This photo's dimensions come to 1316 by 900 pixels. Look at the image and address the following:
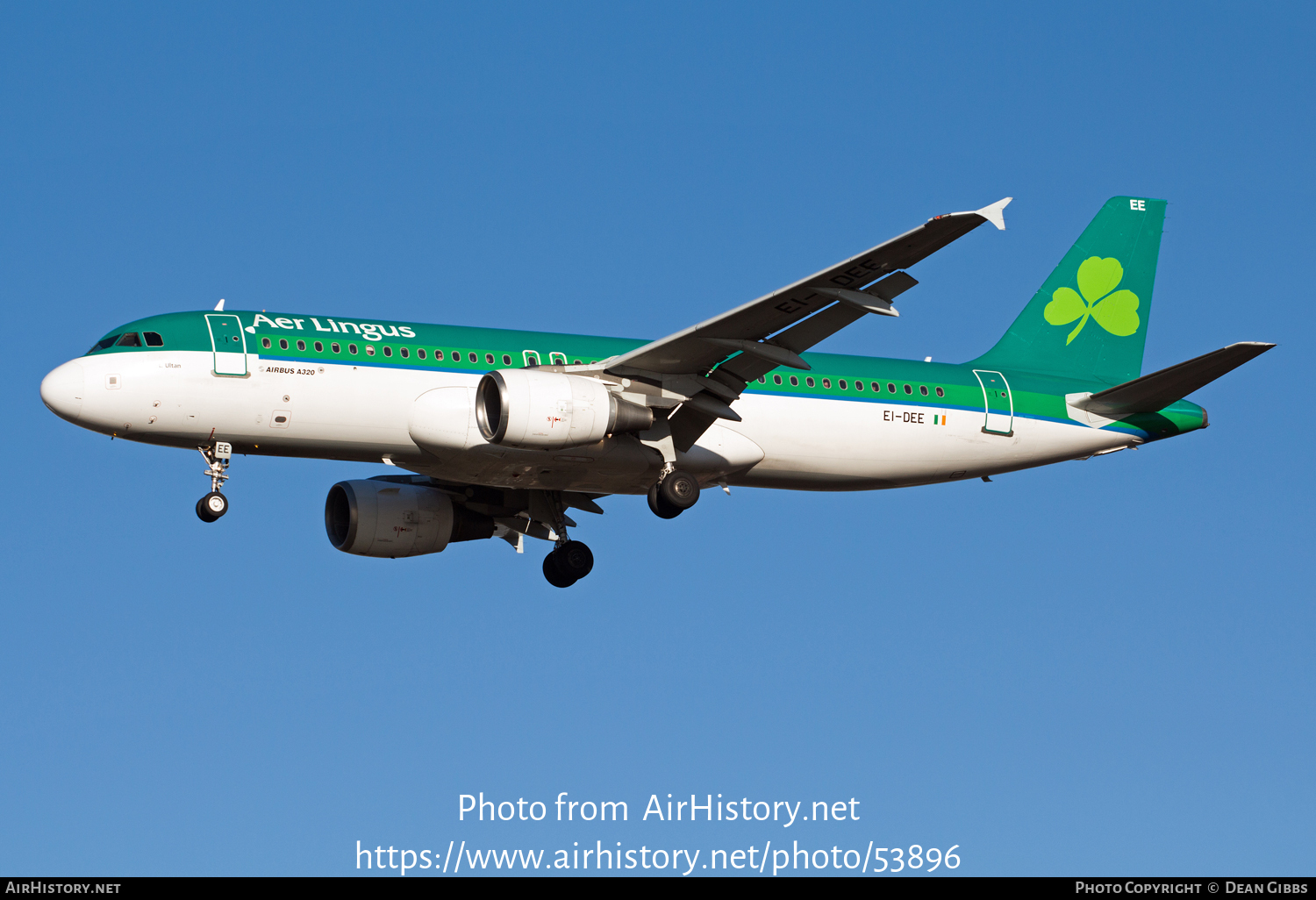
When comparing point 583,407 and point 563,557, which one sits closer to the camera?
point 583,407

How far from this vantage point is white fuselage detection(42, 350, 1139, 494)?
1179 inches

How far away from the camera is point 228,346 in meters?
30.2

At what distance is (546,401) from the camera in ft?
98.0

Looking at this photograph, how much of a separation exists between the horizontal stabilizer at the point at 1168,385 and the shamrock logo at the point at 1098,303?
110 inches

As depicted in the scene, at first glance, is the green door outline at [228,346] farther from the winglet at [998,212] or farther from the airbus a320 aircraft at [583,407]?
the winglet at [998,212]

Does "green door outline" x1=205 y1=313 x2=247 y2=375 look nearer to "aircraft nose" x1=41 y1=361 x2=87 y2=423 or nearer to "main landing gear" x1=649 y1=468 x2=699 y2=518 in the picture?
"aircraft nose" x1=41 y1=361 x2=87 y2=423

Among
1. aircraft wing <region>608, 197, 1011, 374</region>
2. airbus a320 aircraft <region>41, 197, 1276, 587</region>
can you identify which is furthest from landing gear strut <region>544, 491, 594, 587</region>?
aircraft wing <region>608, 197, 1011, 374</region>

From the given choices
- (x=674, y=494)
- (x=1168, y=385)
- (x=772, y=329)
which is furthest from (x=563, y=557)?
(x=1168, y=385)

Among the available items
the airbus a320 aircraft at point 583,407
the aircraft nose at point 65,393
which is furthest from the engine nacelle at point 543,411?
the aircraft nose at point 65,393

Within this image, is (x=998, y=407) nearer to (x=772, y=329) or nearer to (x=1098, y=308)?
(x=1098, y=308)

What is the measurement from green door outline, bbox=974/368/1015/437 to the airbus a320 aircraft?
5cm

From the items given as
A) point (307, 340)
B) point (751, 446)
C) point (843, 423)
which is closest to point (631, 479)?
point (751, 446)

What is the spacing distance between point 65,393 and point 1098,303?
23.6 meters

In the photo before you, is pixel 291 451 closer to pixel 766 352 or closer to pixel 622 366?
pixel 622 366
